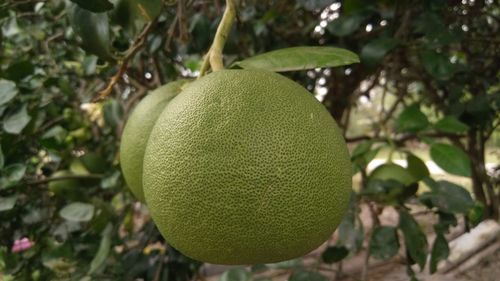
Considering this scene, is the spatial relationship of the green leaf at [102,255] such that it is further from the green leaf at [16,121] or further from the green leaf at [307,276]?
the green leaf at [307,276]

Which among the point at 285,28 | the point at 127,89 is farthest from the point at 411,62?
the point at 127,89

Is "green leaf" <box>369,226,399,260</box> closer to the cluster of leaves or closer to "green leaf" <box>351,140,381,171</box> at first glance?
the cluster of leaves

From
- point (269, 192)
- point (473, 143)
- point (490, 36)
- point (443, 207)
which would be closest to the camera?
point (269, 192)

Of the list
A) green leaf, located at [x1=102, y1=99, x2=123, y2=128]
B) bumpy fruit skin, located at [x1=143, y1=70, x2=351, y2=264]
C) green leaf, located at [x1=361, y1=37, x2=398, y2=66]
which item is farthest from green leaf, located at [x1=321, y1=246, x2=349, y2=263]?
green leaf, located at [x1=102, y1=99, x2=123, y2=128]

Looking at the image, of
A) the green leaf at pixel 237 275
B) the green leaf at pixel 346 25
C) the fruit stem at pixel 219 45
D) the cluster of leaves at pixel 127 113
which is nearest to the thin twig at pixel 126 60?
the cluster of leaves at pixel 127 113

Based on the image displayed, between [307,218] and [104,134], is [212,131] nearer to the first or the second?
[307,218]

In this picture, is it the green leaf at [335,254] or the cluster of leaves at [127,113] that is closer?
the cluster of leaves at [127,113]
